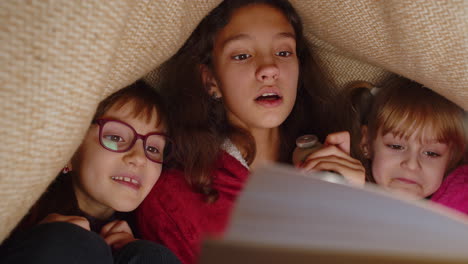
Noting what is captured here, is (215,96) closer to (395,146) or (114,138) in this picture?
(114,138)

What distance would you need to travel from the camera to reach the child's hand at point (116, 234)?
920mm

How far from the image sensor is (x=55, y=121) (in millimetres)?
621

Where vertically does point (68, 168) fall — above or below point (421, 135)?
below

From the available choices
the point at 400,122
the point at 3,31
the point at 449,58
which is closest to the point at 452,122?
the point at 400,122

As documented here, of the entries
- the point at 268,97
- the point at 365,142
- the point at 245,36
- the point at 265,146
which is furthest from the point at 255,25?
the point at 365,142

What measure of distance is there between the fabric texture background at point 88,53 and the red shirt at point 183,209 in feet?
1.01

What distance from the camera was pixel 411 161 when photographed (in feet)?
3.42

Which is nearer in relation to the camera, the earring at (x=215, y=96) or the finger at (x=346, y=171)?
the finger at (x=346, y=171)

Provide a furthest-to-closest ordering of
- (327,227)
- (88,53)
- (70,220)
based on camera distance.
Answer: (70,220)
(88,53)
(327,227)

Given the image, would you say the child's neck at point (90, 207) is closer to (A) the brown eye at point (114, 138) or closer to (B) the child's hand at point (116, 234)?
(B) the child's hand at point (116, 234)

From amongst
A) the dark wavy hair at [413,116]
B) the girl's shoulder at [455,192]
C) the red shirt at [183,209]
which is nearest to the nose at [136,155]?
the red shirt at [183,209]

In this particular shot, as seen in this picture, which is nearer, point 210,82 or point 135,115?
point 135,115

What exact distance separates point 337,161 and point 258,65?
27 centimetres

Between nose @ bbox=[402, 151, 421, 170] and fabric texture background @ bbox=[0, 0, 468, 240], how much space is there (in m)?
0.20
